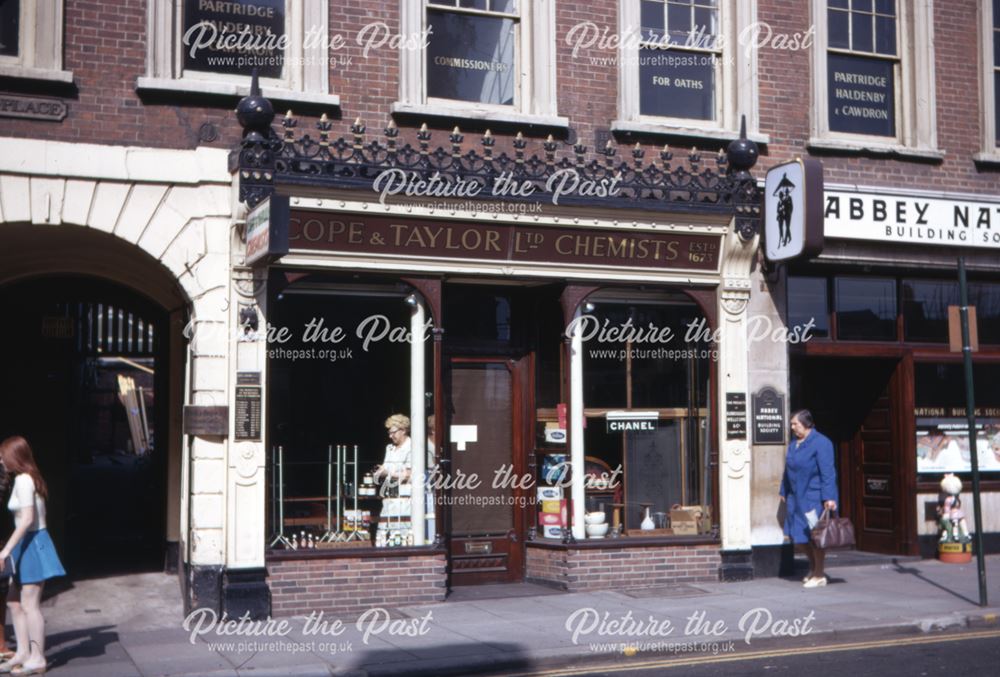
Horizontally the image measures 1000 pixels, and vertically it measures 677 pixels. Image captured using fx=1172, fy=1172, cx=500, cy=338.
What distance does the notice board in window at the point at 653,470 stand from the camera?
510 inches

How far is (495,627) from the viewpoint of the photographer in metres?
10.3

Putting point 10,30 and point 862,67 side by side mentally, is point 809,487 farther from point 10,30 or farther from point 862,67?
point 10,30

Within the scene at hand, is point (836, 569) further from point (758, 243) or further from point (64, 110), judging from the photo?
point (64, 110)

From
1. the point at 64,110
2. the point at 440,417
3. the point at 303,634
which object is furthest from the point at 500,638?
the point at 64,110

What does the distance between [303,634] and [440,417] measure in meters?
2.75

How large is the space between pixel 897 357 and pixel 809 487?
2712mm

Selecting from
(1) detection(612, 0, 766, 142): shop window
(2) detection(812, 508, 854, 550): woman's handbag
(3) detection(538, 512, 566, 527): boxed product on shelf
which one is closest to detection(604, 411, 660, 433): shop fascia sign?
(3) detection(538, 512, 566, 527): boxed product on shelf

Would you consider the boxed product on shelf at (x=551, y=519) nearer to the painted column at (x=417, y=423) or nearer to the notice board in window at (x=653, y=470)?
the notice board in window at (x=653, y=470)

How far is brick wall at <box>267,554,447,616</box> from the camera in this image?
11.1m

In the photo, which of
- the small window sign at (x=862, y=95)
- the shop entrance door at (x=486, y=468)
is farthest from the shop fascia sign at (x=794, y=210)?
the shop entrance door at (x=486, y=468)

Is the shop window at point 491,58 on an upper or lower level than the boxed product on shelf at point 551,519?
upper

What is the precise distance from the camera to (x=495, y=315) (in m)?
12.9

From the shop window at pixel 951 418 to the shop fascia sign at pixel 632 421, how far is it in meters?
3.85

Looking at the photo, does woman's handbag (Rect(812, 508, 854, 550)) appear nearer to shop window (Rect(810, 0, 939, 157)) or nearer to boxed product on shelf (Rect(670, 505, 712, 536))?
boxed product on shelf (Rect(670, 505, 712, 536))
